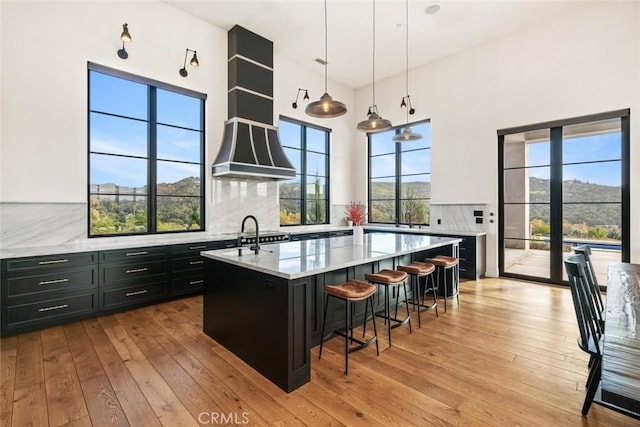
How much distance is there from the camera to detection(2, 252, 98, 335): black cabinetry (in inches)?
119

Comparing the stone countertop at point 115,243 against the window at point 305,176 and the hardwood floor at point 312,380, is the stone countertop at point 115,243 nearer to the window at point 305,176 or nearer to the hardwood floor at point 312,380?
the hardwood floor at point 312,380

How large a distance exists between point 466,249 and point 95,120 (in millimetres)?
6063

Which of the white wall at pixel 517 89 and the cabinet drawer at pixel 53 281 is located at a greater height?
the white wall at pixel 517 89

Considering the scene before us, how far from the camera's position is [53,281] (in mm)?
3252

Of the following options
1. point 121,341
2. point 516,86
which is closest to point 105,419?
point 121,341

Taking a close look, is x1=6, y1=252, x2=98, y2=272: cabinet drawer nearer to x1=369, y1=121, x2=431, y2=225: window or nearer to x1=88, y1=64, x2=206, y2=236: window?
x1=88, y1=64, x2=206, y2=236: window

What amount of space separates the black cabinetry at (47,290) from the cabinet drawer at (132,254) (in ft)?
0.39

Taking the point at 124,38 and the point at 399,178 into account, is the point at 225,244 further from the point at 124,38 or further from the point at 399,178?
the point at 399,178

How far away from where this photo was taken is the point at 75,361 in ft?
8.41

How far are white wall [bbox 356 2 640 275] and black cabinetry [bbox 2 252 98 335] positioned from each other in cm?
593

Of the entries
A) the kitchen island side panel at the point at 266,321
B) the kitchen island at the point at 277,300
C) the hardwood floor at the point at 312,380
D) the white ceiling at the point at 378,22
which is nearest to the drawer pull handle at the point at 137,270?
the hardwood floor at the point at 312,380

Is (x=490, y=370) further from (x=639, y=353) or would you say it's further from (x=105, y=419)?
(x=105, y=419)

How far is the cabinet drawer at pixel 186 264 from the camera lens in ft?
13.7

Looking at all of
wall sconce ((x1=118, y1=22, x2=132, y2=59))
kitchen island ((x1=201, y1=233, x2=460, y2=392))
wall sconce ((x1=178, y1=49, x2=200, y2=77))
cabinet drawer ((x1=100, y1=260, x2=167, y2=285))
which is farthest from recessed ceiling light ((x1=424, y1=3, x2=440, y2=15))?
cabinet drawer ((x1=100, y1=260, x2=167, y2=285))
